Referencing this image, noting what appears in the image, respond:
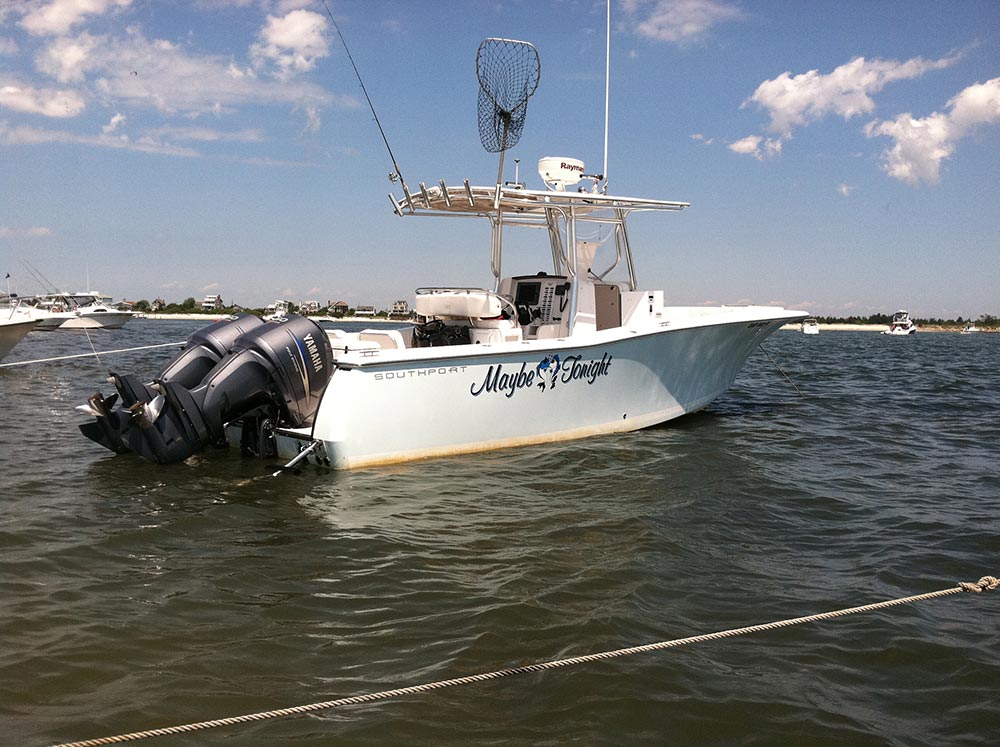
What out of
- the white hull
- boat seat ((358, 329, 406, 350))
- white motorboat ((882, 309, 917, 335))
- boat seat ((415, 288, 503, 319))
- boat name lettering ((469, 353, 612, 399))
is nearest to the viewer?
boat name lettering ((469, 353, 612, 399))

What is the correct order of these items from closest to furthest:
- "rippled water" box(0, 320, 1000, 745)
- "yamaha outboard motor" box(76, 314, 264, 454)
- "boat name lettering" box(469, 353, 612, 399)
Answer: "rippled water" box(0, 320, 1000, 745) < "yamaha outboard motor" box(76, 314, 264, 454) < "boat name lettering" box(469, 353, 612, 399)

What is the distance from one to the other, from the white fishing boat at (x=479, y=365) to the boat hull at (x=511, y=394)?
2cm

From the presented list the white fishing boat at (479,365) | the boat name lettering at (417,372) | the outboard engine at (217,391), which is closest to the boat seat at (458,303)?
the white fishing boat at (479,365)

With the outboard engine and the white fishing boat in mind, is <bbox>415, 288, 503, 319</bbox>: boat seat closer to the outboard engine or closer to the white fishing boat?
the white fishing boat

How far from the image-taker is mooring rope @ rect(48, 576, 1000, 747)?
2.92 meters

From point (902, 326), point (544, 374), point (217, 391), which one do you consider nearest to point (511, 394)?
point (544, 374)

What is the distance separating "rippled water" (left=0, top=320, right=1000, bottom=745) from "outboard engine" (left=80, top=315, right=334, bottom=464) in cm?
48

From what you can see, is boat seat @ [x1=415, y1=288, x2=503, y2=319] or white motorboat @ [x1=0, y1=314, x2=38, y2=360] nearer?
boat seat @ [x1=415, y1=288, x2=503, y2=319]

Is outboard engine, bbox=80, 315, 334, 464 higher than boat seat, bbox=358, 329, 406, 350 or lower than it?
lower

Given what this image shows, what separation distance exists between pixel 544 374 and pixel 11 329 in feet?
48.8

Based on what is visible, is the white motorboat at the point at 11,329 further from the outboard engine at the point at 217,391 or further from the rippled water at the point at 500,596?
the outboard engine at the point at 217,391

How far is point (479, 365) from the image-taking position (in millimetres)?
7785

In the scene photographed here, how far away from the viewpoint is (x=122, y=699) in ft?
10.5

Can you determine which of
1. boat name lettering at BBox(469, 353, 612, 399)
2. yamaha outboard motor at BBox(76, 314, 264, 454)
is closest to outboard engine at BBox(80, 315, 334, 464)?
yamaha outboard motor at BBox(76, 314, 264, 454)
